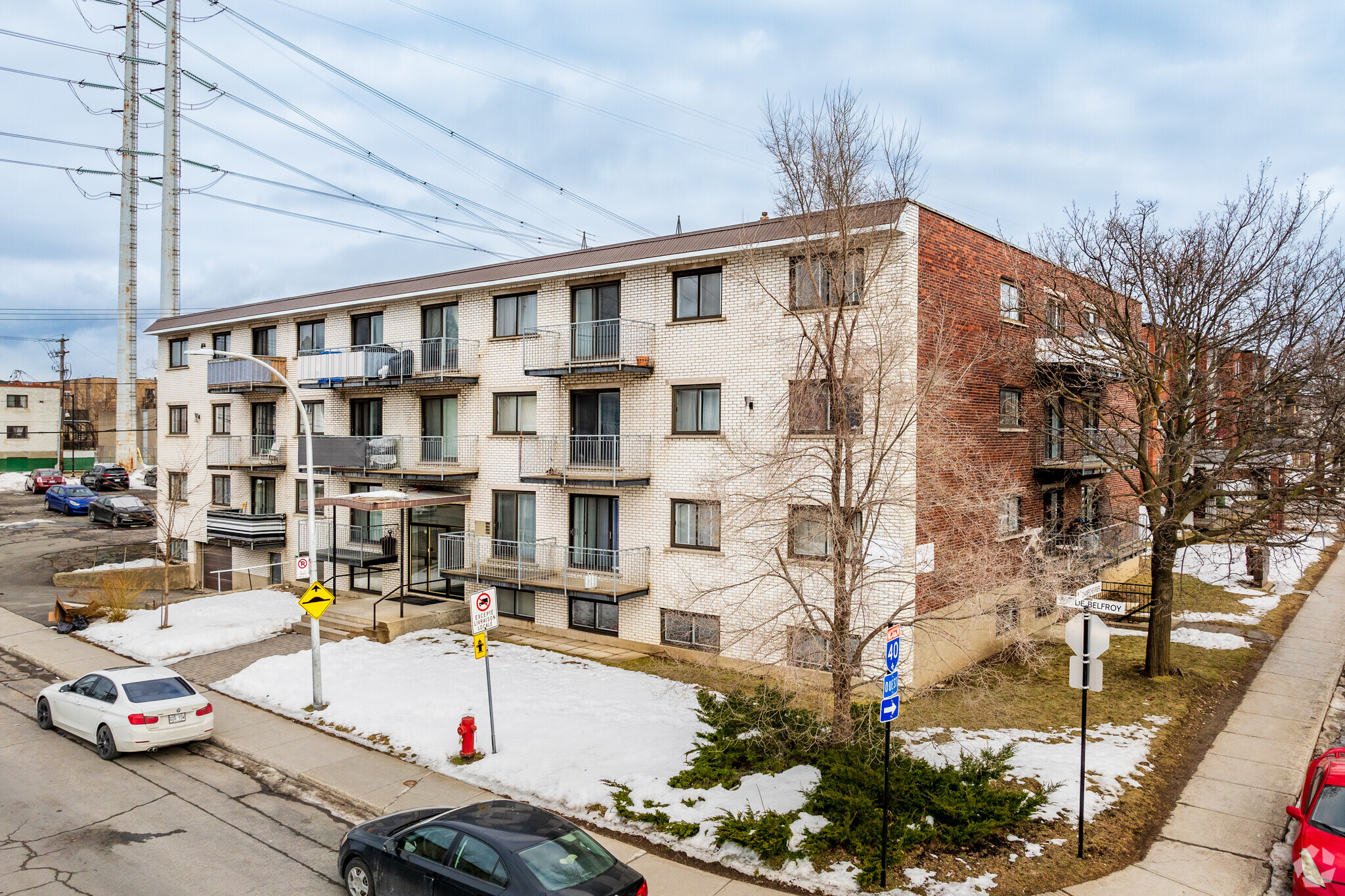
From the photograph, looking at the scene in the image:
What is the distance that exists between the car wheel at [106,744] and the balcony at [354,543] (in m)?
11.0

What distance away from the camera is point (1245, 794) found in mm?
11523

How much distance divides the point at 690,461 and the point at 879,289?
22.9ft

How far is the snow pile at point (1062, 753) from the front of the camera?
1108 cm

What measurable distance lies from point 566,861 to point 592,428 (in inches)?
557

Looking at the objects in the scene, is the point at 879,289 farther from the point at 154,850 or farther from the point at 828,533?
the point at 154,850

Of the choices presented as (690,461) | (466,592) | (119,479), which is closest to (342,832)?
(690,461)

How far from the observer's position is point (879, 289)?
13211 millimetres

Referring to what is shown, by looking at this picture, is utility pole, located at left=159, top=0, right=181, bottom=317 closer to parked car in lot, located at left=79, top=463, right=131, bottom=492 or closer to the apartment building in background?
parked car in lot, located at left=79, top=463, right=131, bottom=492

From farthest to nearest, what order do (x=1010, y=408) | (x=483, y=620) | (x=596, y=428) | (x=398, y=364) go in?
(x=398, y=364) < (x=596, y=428) < (x=1010, y=408) < (x=483, y=620)

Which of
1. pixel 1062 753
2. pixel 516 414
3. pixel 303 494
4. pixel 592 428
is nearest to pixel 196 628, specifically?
pixel 303 494

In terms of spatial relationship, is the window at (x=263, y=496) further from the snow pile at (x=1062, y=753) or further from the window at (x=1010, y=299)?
the window at (x=1010, y=299)

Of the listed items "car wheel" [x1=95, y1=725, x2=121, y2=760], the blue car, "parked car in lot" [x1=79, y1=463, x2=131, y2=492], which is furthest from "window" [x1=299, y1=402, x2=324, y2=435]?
"parked car in lot" [x1=79, y1=463, x2=131, y2=492]

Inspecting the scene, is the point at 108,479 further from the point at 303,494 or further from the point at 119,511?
the point at 303,494

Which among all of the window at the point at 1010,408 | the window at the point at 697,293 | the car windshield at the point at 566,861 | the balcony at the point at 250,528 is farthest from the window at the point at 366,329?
the car windshield at the point at 566,861
